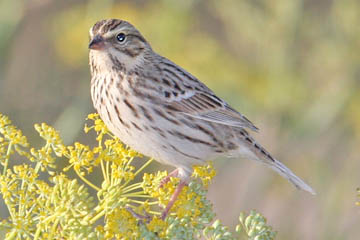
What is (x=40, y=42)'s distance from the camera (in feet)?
37.0

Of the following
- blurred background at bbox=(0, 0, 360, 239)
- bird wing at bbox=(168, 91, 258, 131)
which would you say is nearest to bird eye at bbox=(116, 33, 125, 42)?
bird wing at bbox=(168, 91, 258, 131)

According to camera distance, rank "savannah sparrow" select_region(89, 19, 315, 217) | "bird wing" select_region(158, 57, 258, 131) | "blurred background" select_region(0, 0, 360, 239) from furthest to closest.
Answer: "blurred background" select_region(0, 0, 360, 239) → "bird wing" select_region(158, 57, 258, 131) → "savannah sparrow" select_region(89, 19, 315, 217)

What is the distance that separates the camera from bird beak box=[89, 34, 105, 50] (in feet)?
16.9

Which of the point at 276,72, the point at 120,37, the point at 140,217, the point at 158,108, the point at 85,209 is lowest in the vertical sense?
the point at 85,209

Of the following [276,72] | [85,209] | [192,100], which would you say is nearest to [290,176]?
[192,100]

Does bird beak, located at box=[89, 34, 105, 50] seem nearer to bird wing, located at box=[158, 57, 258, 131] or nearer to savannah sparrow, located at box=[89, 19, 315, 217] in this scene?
savannah sparrow, located at box=[89, 19, 315, 217]

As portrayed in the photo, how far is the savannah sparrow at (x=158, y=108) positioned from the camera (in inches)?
207

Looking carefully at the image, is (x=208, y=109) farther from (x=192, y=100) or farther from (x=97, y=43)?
(x=97, y=43)

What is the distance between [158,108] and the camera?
5.52 meters

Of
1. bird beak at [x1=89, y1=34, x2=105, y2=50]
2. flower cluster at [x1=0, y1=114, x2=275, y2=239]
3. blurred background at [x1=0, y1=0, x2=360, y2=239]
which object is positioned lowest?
flower cluster at [x1=0, y1=114, x2=275, y2=239]

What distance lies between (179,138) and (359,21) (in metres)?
2.16

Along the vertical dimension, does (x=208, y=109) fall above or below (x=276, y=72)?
below

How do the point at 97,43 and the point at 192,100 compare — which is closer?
the point at 97,43

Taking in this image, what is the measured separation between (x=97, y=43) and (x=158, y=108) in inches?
26.2
